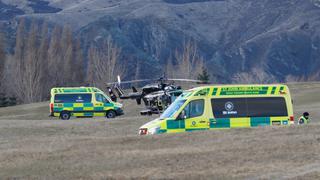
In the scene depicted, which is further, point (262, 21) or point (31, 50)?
point (262, 21)

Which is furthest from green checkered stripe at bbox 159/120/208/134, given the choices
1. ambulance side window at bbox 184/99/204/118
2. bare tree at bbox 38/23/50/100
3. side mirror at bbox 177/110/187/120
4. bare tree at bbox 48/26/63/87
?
bare tree at bbox 48/26/63/87

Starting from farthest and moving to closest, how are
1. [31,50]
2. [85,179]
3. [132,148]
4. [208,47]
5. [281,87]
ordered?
[208,47], [31,50], [281,87], [132,148], [85,179]

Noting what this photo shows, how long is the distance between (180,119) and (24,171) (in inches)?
374

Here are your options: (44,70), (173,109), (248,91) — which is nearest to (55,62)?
(44,70)

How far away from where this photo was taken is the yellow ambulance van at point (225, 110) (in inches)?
992

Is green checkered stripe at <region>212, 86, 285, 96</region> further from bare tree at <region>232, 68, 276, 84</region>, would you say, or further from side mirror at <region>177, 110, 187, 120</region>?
bare tree at <region>232, 68, 276, 84</region>

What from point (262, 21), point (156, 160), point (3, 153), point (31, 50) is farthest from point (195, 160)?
point (262, 21)

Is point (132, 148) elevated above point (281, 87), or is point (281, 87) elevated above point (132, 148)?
point (281, 87)

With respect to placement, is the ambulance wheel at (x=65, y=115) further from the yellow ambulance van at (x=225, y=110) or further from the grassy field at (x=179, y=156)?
the grassy field at (x=179, y=156)

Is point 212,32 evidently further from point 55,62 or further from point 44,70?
point 44,70

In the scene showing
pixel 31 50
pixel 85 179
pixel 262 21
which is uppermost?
pixel 262 21

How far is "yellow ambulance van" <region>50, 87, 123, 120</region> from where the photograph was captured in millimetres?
48094

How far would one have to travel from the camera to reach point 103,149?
19312 mm

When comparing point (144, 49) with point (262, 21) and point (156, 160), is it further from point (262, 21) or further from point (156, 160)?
point (156, 160)
